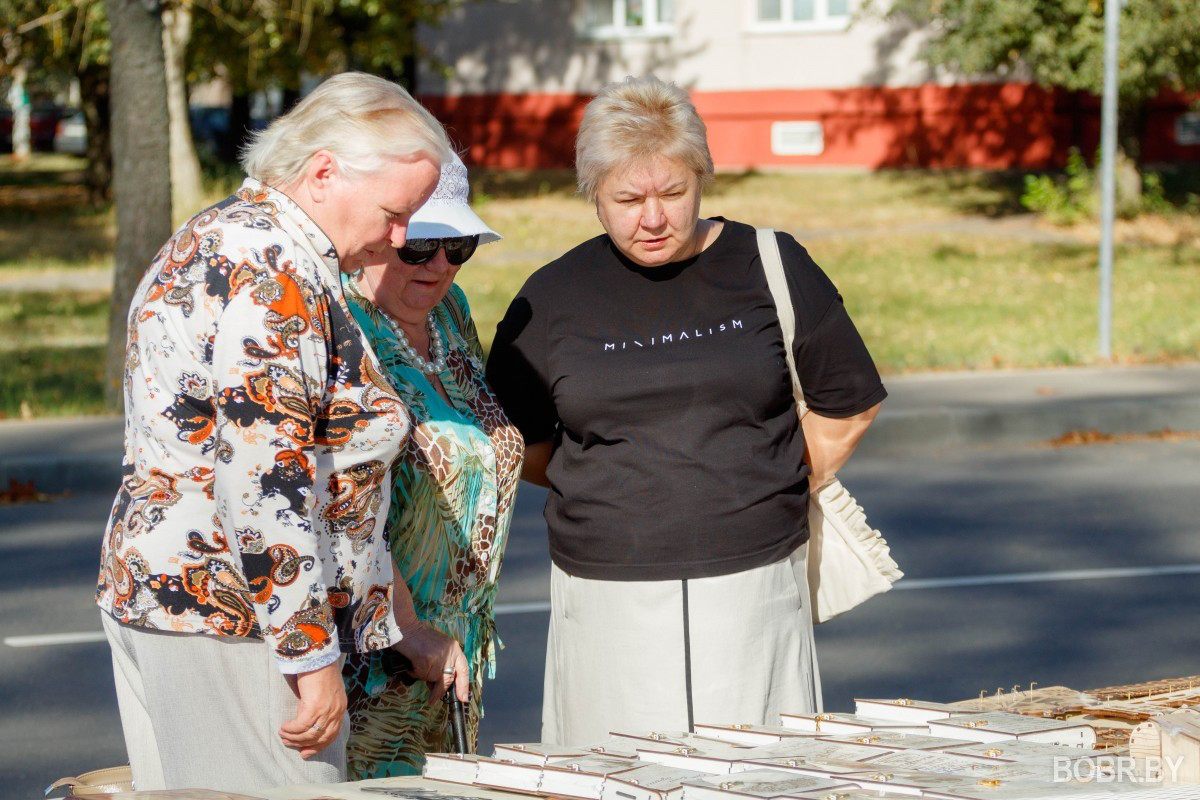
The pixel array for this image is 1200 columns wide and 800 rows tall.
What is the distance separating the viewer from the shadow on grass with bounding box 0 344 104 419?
12.1m

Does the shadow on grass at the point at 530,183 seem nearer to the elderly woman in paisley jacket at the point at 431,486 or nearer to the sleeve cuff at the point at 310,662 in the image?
the elderly woman in paisley jacket at the point at 431,486

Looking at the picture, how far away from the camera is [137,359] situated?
2.71 meters

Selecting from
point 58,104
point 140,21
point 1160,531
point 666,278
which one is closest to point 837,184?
point 140,21

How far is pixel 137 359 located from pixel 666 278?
133 cm

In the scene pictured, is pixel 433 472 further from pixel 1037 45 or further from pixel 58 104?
pixel 58 104

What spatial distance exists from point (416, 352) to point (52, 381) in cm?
1063

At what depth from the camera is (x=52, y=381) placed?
13.2 m

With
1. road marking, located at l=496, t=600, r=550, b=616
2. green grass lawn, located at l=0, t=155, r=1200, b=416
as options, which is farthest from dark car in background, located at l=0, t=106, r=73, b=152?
road marking, located at l=496, t=600, r=550, b=616

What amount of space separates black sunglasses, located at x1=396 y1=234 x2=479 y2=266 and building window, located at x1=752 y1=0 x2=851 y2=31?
26900mm

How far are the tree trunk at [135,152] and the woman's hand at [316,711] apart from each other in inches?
367

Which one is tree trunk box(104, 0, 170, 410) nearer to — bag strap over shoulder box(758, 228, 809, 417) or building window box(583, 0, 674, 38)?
bag strap over shoulder box(758, 228, 809, 417)

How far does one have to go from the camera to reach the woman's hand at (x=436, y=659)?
324cm

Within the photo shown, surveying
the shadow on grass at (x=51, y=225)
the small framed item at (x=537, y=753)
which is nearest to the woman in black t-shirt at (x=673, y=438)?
the small framed item at (x=537, y=753)

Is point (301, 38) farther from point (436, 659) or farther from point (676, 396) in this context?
point (436, 659)
